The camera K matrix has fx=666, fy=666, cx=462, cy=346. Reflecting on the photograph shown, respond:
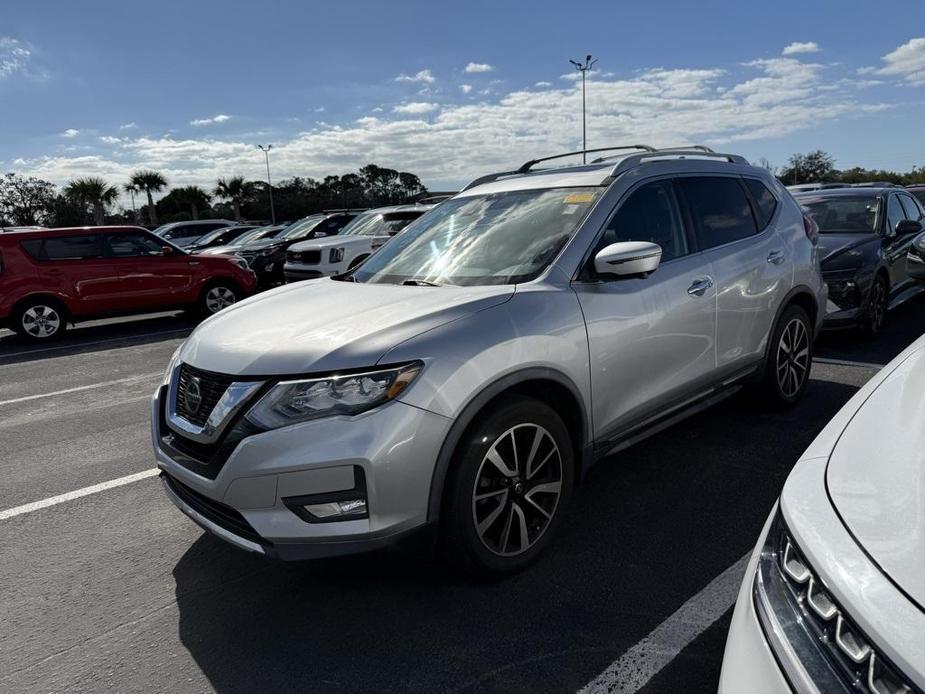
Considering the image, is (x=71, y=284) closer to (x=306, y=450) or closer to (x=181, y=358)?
(x=181, y=358)

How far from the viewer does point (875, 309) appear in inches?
276

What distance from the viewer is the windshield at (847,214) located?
7691mm

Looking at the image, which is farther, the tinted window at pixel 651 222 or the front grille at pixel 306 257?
the front grille at pixel 306 257

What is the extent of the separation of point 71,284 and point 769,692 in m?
11.5

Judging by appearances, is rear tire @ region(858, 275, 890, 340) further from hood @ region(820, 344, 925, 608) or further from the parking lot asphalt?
hood @ region(820, 344, 925, 608)

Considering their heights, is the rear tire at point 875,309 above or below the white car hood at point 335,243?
below

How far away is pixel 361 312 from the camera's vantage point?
281 cm

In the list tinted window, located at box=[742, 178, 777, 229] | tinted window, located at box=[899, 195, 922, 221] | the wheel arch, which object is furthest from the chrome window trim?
tinted window, located at box=[899, 195, 922, 221]

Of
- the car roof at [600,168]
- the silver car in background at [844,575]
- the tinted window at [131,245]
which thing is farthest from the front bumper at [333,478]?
the tinted window at [131,245]

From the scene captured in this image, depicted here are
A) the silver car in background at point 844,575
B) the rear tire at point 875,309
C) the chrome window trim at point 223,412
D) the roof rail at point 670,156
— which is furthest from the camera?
the rear tire at point 875,309

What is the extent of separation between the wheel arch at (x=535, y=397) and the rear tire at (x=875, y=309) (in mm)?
5159

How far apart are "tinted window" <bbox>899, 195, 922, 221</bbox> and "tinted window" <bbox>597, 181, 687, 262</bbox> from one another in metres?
6.53

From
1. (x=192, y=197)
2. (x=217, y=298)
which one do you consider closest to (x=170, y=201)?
(x=192, y=197)

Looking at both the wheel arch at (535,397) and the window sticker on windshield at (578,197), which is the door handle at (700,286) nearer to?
the window sticker on windshield at (578,197)
